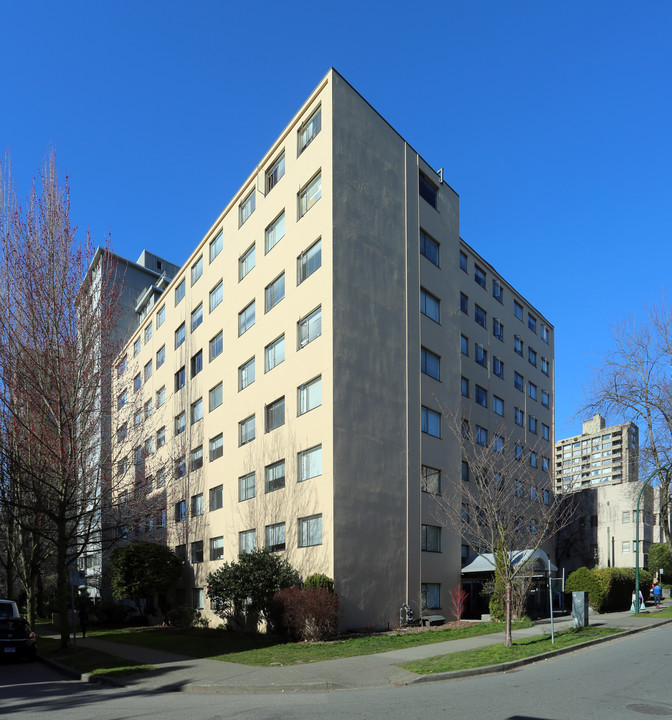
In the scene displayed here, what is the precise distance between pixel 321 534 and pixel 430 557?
617cm

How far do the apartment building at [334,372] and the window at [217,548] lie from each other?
137 millimetres

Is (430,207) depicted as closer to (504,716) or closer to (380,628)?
(380,628)

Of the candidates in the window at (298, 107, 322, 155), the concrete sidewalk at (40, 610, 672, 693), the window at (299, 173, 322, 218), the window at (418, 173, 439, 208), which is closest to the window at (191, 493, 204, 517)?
the window at (299, 173, 322, 218)

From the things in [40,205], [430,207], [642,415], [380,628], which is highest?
[430,207]

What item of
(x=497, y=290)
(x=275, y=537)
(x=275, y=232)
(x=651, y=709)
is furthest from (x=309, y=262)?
(x=497, y=290)

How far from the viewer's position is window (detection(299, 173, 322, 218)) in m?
28.5

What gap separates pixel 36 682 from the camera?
54.0 ft

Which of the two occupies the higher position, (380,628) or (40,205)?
(40,205)

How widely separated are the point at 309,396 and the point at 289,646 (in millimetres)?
9718

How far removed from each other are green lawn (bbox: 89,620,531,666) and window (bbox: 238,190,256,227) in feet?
65.5

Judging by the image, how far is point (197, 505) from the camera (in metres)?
38.8

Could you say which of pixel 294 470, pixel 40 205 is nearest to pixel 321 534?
pixel 294 470

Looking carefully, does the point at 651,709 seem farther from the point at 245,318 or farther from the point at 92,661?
the point at 245,318

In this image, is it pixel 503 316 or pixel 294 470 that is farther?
pixel 503 316
